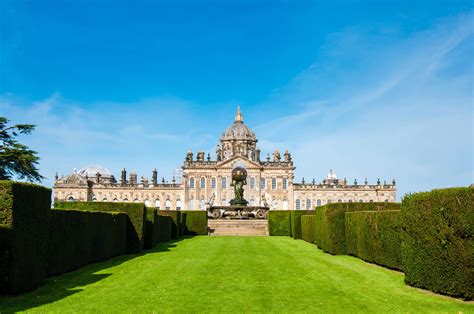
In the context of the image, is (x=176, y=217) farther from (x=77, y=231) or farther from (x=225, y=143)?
(x=225, y=143)

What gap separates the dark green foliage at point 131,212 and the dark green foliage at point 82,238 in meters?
0.66

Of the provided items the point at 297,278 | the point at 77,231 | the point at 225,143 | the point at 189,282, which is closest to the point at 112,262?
the point at 77,231

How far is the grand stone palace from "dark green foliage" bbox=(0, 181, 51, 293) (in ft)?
218

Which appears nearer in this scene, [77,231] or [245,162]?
[77,231]

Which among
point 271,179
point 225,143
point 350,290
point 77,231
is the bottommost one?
point 350,290

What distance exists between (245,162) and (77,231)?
215ft

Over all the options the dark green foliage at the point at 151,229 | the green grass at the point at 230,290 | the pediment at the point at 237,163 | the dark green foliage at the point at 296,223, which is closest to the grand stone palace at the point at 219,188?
the pediment at the point at 237,163

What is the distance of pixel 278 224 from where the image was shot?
33.9 meters

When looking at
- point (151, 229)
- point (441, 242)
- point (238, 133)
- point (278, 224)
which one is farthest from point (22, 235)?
point (238, 133)

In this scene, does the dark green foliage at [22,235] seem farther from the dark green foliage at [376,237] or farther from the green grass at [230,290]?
the dark green foliage at [376,237]

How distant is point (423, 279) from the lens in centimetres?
1003

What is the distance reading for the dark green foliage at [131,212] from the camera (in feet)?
60.8

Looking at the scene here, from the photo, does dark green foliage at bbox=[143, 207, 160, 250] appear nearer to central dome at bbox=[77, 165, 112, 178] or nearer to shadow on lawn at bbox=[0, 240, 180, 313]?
shadow on lawn at bbox=[0, 240, 180, 313]

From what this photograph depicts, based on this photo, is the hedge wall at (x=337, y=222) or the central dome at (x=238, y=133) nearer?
the hedge wall at (x=337, y=222)
